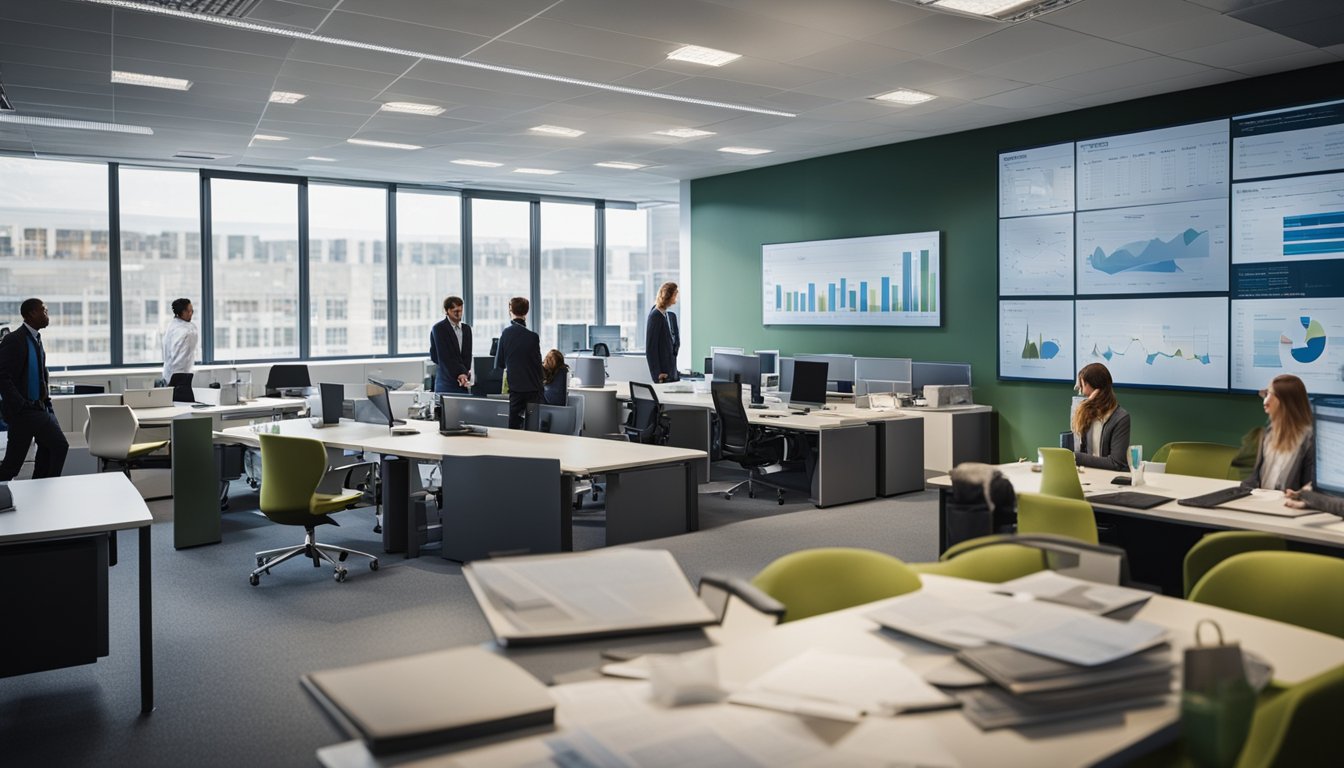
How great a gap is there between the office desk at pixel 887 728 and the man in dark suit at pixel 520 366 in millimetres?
6241

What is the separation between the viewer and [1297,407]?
13.8 ft

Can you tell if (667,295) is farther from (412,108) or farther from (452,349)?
(412,108)

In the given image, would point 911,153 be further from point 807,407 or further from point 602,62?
point 602,62

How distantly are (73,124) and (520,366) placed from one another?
193 inches

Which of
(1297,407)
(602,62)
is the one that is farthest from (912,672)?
(602,62)

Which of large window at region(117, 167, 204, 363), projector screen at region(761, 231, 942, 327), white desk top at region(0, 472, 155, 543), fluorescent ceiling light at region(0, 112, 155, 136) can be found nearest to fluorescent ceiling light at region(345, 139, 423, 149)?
fluorescent ceiling light at region(0, 112, 155, 136)

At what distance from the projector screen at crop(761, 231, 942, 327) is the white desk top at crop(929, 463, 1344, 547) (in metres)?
5.23

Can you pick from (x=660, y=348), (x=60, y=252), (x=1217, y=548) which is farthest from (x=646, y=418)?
(x=60, y=252)

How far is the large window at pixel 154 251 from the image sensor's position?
37.1 ft

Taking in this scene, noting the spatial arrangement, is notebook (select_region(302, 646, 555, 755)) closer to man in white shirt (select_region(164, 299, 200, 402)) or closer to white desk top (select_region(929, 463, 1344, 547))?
white desk top (select_region(929, 463, 1344, 547))

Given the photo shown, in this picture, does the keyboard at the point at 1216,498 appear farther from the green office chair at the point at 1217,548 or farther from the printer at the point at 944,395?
the printer at the point at 944,395

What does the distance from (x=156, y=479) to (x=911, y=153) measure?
7.85 metres

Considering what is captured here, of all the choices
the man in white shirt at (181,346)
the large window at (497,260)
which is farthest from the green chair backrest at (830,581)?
the large window at (497,260)

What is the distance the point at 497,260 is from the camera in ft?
46.7
